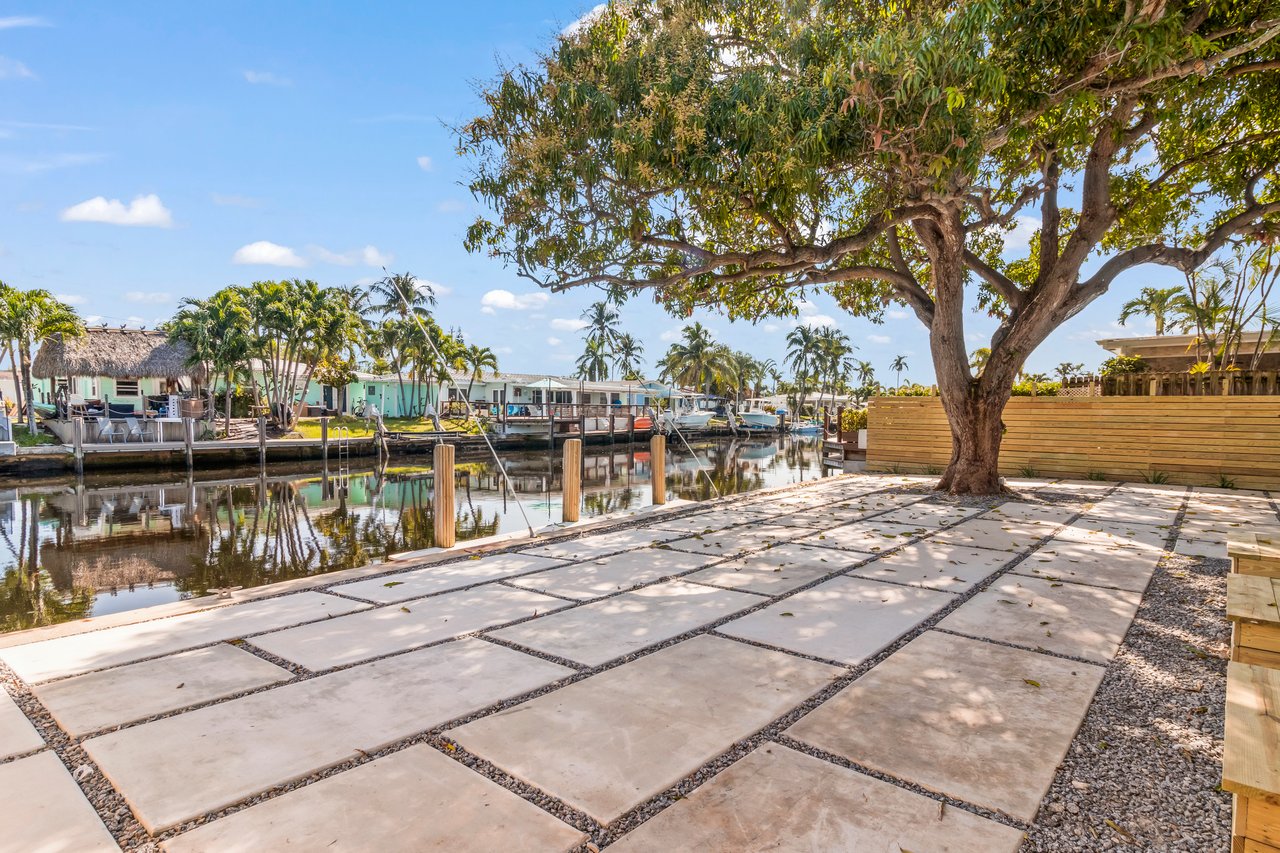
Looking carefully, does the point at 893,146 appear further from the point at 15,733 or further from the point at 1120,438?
the point at 1120,438

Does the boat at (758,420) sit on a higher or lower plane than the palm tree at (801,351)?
lower

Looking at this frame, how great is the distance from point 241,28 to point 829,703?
11452 millimetres

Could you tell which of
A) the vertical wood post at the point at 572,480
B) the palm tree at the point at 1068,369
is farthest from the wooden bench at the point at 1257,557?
the palm tree at the point at 1068,369

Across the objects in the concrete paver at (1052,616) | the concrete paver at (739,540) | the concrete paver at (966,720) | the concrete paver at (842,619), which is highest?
the concrete paver at (966,720)

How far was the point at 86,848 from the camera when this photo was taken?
162 centimetres

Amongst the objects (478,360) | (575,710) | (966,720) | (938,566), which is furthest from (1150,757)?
(478,360)

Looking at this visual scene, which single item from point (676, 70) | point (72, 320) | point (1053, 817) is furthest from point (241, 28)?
point (72, 320)

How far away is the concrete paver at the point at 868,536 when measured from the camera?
545cm

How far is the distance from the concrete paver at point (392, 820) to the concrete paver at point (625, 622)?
1050mm

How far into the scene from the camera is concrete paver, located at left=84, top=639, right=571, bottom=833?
6.22 feet

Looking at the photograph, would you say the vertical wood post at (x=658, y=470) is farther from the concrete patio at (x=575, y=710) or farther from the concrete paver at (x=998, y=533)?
the concrete patio at (x=575, y=710)

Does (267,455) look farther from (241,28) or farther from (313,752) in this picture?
(313,752)

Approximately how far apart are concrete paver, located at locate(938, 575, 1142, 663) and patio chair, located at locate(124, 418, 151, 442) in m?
21.5

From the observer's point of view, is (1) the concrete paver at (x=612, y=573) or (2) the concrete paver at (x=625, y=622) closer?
(2) the concrete paver at (x=625, y=622)
